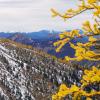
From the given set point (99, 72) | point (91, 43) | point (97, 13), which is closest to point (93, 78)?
point (99, 72)

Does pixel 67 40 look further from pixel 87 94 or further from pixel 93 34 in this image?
pixel 87 94

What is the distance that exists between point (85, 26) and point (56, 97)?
6.89ft

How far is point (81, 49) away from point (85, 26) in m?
0.87

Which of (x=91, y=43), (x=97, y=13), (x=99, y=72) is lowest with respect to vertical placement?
(x=99, y=72)

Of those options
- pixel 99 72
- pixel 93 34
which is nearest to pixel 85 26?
pixel 93 34

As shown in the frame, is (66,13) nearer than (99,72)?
No

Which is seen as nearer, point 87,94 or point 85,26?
point 87,94

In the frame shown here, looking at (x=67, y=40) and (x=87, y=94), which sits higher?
(x=67, y=40)

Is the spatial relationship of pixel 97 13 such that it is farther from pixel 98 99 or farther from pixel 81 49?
pixel 98 99

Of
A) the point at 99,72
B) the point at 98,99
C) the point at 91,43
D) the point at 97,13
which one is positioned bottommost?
the point at 98,99

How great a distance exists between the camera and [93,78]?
1080 centimetres

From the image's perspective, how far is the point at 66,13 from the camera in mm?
11508

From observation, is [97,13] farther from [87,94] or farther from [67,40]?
[87,94]

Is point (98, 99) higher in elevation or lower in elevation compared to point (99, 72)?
lower
